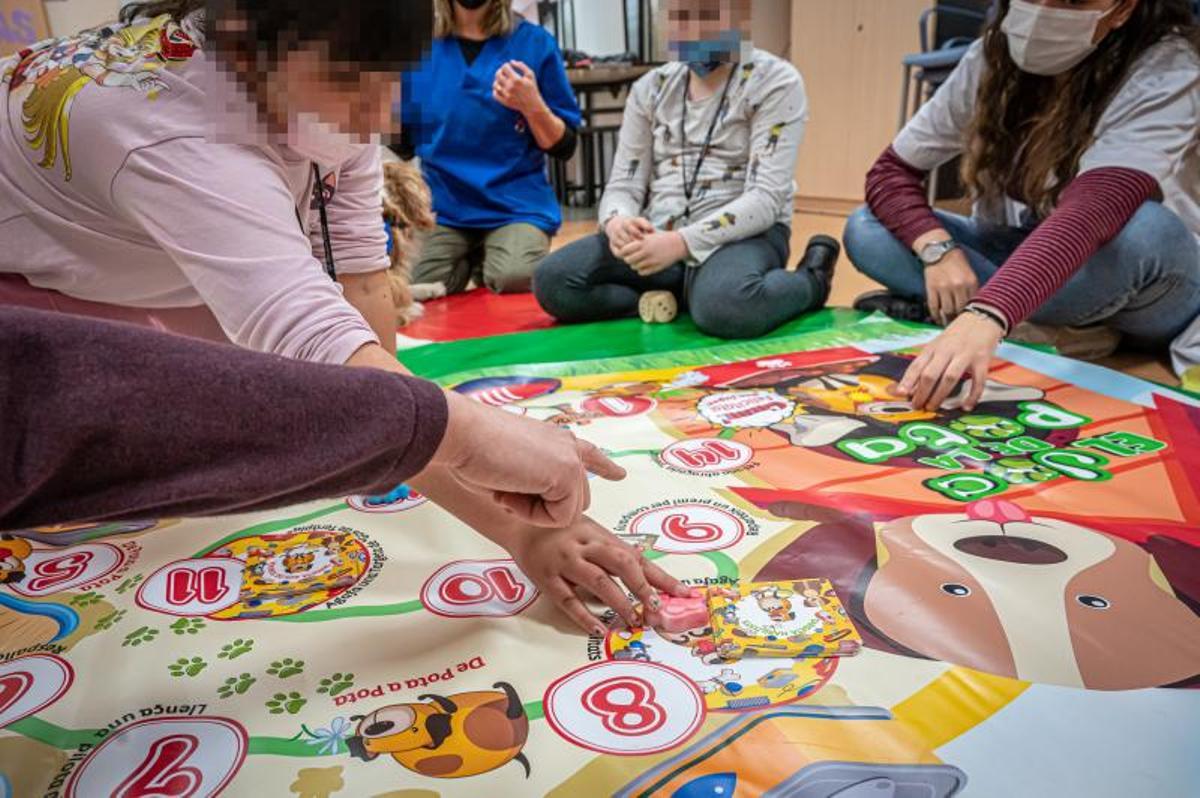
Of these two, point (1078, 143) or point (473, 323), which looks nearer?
point (1078, 143)

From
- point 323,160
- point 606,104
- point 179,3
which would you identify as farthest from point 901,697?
point 606,104

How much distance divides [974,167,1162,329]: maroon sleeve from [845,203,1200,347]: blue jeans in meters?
0.06

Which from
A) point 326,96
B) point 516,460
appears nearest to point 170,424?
point 516,460

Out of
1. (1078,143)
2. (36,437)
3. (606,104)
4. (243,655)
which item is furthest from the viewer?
(606,104)

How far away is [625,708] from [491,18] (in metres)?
1.74

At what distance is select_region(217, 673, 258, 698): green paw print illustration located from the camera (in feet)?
1.72

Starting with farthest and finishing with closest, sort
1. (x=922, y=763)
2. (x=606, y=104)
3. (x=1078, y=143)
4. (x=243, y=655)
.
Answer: (x=606, y=104) < (x=1078, y=143) < (x=243, y=655) < (x=922, y=763)

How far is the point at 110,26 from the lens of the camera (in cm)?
61

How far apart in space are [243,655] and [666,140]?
122 cm

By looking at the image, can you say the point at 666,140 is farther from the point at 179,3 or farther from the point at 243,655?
the point at 243,655

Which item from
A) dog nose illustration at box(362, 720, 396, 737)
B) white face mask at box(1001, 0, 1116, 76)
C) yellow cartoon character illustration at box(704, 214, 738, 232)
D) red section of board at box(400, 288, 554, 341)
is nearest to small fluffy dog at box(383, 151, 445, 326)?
red section of board at box(400, 288, 554, 341)

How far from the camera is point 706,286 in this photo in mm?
1365

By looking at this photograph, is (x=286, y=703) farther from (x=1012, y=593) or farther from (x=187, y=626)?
(x=1012, y=593)

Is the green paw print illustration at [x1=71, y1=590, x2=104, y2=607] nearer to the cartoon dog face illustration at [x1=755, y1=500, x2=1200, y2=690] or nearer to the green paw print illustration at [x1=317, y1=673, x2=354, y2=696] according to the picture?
the green paw print illustration at [x1=317, y1=673, x2=354, y2=696]
